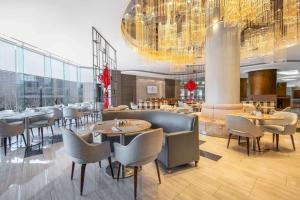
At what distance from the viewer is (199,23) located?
5.00m

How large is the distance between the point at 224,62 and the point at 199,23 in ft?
4.57

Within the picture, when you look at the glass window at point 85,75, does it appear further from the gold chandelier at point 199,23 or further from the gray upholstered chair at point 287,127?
the gray upholstered chair at point 287,127

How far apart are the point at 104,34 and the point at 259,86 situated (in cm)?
982

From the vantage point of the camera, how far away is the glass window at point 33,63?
671 centimetres

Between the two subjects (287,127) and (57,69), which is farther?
(57,69)

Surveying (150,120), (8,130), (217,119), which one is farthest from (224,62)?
(8,130)

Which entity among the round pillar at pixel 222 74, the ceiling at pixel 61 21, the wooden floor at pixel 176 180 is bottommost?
the wooden floor at pixel 176 180

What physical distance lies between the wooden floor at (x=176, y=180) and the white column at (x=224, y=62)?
1.94m

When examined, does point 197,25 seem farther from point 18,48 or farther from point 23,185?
point 18,48

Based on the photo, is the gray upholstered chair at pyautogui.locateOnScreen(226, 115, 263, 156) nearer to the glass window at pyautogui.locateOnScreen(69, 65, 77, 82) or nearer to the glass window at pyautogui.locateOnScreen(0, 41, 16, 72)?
the glass window at pyautogui.locateOnScreen(0, 41, 16, 72)

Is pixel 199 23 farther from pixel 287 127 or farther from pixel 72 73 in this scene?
pixel 72 73

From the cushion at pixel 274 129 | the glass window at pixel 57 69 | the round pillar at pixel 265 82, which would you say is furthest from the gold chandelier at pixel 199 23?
the glass window at pixel 57 69

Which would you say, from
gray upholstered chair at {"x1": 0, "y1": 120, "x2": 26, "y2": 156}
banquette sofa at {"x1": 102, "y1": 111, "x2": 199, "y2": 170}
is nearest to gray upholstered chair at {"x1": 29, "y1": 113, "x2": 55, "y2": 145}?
gray upholstered chair at {"x1": 0, "y1": 120, "x2": 26, "y2": 156}

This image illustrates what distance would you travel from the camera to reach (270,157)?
339 centimetres
